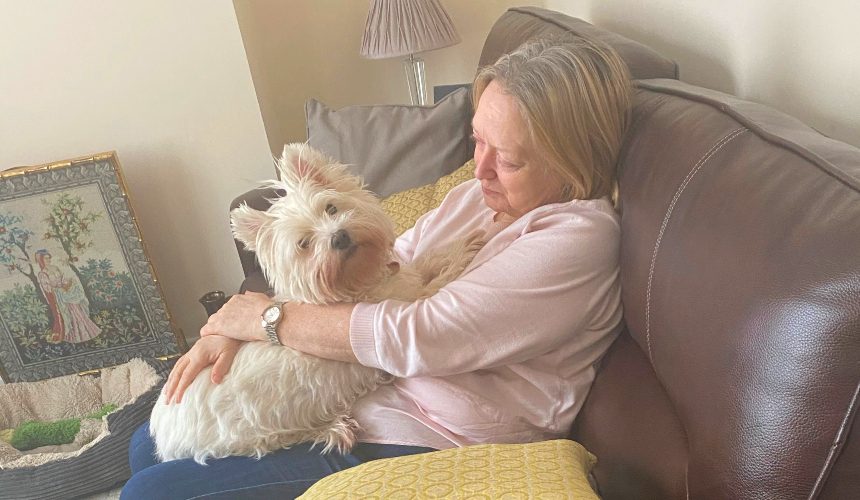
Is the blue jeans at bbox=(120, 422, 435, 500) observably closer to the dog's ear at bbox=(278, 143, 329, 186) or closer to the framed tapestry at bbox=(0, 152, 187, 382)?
the dog's ear at bbox=(278, 143, 329, 186)

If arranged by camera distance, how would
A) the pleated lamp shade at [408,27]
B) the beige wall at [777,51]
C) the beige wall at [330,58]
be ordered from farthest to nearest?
1. the beige wall at [330,58]
2. the pleated lamp shade at [408,27]
3. the beige wall at [777,51]

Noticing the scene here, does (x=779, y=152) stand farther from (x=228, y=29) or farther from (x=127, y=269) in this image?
(x=127, y=269)

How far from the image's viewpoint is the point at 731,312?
2.36ft

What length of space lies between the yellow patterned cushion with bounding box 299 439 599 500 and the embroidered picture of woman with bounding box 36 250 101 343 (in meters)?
2.15

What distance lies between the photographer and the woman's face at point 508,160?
121 cm

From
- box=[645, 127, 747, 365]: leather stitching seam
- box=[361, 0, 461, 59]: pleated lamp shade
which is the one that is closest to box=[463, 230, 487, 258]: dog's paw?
box=[645, 127, 747, 365]: leather stitching seam

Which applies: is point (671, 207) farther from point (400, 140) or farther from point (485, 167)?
point (400, 140)

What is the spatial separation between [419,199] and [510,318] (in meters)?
0.97

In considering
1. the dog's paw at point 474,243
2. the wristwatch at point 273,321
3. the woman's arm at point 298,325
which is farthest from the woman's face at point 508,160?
the wristwatch at point 273,321

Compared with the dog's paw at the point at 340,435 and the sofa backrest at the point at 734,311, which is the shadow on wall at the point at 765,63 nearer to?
the sofa backrest at the point at 734,311

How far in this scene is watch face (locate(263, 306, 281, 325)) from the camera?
1.29 meters

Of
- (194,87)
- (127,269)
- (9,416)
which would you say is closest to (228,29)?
(194,87)

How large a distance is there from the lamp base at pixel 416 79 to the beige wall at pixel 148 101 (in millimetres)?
775

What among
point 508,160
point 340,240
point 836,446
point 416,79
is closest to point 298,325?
point 340,240
